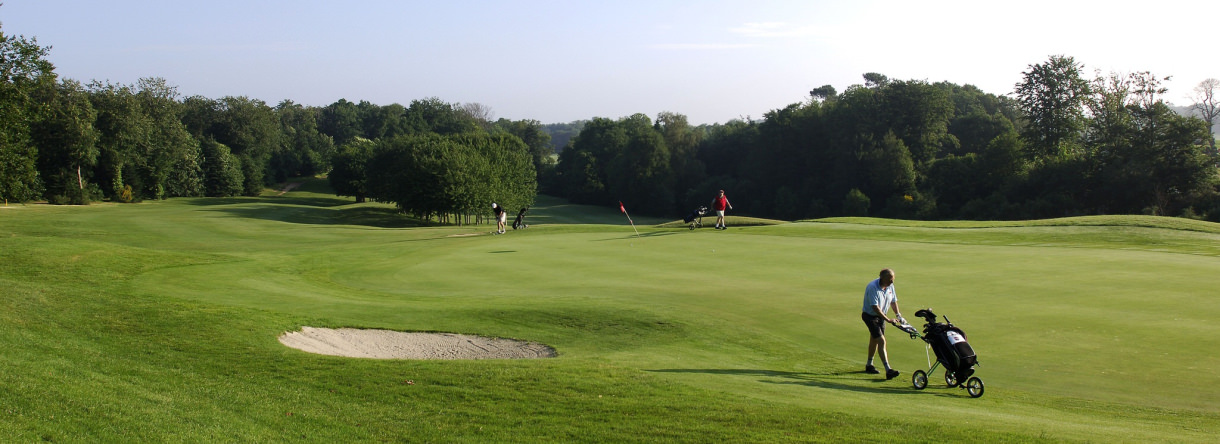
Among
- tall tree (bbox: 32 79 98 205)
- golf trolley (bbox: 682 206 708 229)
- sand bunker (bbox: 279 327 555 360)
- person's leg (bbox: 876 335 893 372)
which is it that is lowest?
sand bunker (bbox: 279 327 555 360)

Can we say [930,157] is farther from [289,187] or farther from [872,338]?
[289,187]

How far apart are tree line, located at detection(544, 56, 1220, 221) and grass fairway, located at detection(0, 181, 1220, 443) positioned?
5010cm

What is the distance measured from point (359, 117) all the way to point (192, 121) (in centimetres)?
7259

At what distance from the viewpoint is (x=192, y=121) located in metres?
123

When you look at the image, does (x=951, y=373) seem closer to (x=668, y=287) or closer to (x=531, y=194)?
(x=668, y=287)

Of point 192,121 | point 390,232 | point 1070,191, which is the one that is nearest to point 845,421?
point 390,232

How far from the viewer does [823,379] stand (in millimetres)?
12508

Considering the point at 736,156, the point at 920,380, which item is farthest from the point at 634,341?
the point at 736,156

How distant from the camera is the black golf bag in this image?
11453mm

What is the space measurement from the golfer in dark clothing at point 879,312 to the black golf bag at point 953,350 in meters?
0.88

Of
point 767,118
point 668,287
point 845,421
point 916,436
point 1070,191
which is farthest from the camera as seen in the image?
point 767,118

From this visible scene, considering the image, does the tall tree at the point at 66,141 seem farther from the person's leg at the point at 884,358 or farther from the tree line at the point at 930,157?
the person's leg at the point at 884,358

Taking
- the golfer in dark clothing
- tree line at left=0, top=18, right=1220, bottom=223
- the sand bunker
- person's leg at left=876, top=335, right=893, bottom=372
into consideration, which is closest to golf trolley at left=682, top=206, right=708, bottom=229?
the sand bunker

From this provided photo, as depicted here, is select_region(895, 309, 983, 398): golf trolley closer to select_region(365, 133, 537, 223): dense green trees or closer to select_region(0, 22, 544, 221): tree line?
select_region(0, 22, 544, 221): tree line
